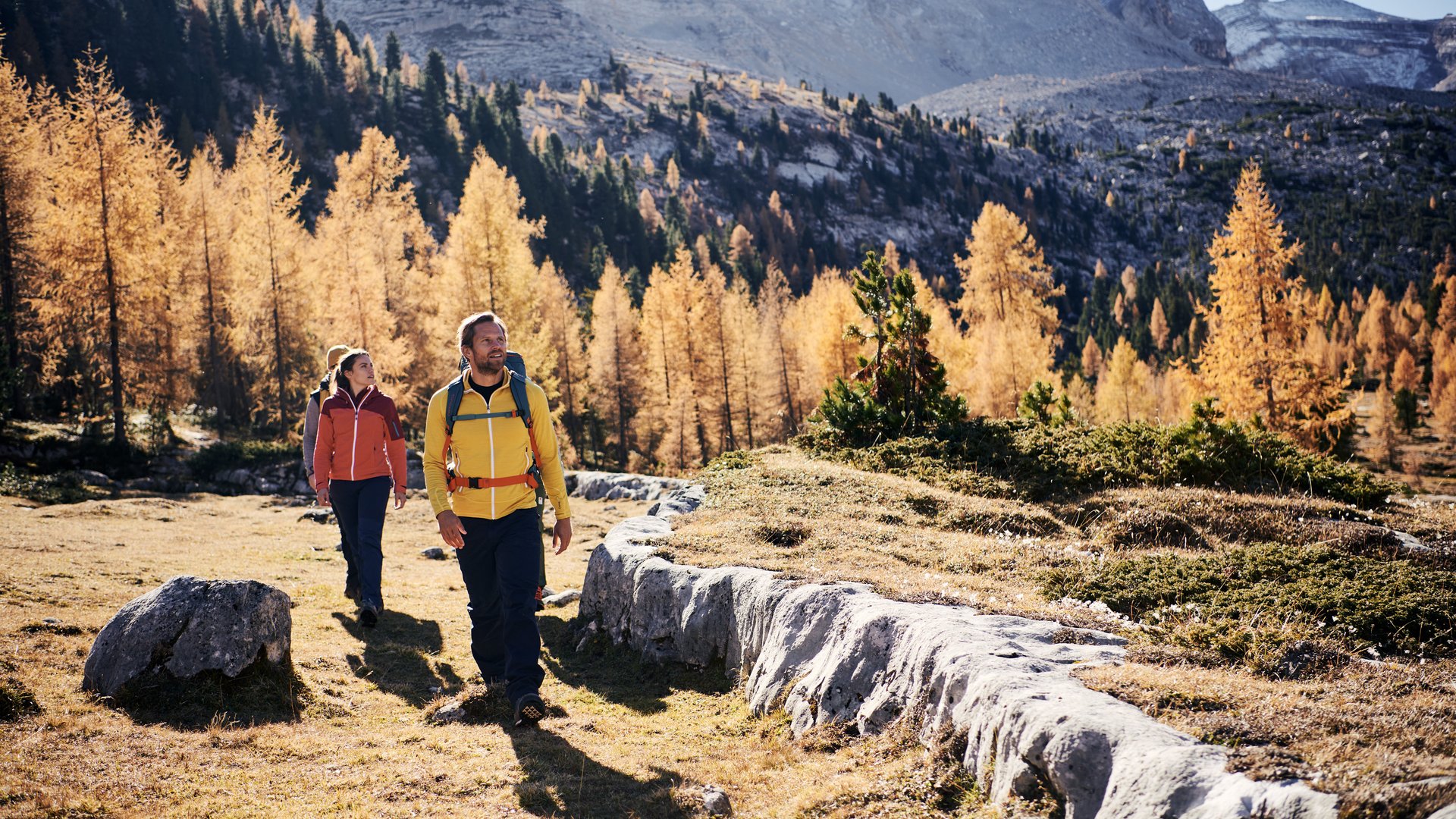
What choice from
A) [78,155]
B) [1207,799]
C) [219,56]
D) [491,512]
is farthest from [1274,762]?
[219,56]

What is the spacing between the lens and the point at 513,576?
557 cm

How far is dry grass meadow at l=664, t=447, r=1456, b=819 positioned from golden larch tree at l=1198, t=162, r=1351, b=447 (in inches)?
586

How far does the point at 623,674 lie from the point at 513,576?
218 cm

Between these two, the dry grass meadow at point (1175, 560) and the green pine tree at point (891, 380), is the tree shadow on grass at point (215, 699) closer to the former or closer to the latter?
the dry grass meadow at point (1175, 560)

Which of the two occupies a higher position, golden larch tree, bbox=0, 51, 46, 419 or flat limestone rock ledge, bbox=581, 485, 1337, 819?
golden larch tree, bbox=0, 51, 46, 419

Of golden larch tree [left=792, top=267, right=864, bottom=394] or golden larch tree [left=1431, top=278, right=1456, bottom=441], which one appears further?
golden larch tree [left=1431, top=278, right=1456, bottom=441]

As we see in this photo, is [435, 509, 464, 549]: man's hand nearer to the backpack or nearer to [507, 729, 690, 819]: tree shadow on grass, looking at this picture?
the backpack

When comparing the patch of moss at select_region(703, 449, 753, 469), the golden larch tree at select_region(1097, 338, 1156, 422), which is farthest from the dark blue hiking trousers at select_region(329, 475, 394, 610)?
the golden larch tree at select_region(1097, 338, 1156, 422)

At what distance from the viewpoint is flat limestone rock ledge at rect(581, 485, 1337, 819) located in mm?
3160

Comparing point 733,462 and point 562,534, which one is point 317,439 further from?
point 733,462

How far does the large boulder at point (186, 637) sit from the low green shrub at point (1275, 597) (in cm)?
612

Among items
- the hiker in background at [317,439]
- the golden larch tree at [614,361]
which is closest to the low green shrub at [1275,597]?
the hiker in background at [317,439]

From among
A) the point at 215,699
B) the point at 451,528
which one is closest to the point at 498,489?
the point at 451,528

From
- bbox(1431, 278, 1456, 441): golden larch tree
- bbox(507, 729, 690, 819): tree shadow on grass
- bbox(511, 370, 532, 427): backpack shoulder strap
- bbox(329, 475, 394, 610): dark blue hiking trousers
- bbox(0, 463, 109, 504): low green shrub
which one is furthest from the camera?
bbox(1431, 278, 1456, 441): golden larch tree
